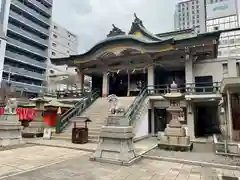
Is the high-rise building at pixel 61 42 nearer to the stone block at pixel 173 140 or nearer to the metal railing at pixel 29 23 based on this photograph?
the metal railing at pixel 29 23

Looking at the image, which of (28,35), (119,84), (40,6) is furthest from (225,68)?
(40,6)

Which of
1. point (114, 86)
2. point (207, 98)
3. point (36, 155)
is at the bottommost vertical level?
point (36, 155)

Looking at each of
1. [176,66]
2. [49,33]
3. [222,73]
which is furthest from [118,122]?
[49,33]

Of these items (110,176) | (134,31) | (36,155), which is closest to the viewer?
(110,176)

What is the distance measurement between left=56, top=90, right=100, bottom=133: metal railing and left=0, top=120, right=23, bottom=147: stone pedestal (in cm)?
256

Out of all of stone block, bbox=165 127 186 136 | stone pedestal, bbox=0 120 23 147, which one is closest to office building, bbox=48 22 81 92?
stone pedestal, bbox=0 120 23 147

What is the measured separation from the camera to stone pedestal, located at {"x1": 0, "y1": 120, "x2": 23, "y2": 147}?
349 inches

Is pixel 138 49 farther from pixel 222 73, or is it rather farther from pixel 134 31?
pixel 222 73

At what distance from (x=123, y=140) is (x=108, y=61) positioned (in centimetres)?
1242

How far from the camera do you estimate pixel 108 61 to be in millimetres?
17703

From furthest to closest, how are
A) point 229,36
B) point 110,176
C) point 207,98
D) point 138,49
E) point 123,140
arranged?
point 229,36 < point 138,49 < point 207,98 < point 123,140 < point 110,176

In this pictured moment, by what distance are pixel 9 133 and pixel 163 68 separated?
1306cm

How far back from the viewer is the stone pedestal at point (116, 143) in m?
6.05

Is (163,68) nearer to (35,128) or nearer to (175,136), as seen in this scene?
(175,136)
